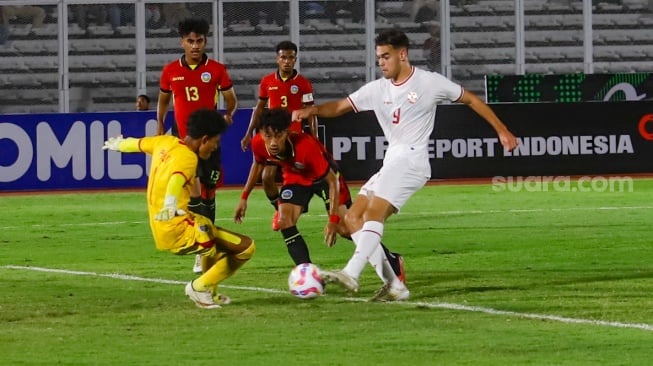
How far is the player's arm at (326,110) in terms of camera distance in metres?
10.6

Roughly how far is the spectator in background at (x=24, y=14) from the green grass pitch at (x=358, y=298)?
8858 mm

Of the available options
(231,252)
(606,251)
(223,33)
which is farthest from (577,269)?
(223,33)

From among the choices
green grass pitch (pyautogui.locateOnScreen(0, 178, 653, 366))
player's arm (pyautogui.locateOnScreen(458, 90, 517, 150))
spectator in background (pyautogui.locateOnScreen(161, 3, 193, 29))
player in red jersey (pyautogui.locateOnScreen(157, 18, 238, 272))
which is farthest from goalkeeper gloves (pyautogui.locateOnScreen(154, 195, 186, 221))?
spectator in background (pyautogui.locateOnScreen(161, 3, 193, 29))

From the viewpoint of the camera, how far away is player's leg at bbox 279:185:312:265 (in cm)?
1134

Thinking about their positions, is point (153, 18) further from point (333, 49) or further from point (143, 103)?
point (333, 49)

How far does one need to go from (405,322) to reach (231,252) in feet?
4.94

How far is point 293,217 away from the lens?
11547 millimetres

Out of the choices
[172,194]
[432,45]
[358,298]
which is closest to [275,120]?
[172,194]

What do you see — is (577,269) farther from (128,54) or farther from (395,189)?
(128,54)

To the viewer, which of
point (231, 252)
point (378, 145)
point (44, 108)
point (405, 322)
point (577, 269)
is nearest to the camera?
point (405, 322)

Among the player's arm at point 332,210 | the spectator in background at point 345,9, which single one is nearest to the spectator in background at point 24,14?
the spectator in background at point 345,9

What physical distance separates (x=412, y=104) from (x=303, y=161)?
1.26m

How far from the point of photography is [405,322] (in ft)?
31.7

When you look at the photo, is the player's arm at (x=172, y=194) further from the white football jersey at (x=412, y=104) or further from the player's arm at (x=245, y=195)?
the player's arm at (x=245, y=195)
